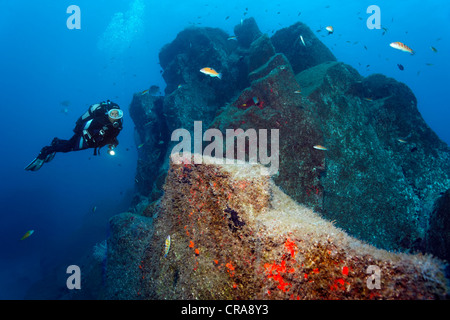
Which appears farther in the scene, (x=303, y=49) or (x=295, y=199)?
(x=303, y=49)

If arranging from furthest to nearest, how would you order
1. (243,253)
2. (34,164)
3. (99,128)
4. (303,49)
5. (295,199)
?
(303,49), (34,164), (99,128), (295,199), (243,253)

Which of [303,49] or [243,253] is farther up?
[303,49]

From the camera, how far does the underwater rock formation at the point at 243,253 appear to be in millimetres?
1586

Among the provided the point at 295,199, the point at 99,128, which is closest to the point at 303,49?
the point at 295,199

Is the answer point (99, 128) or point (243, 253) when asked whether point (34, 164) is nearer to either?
point (99, 128)

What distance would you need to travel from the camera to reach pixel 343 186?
5.97m

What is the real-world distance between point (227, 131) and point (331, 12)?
8670 centimetres

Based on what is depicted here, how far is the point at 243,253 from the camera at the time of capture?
8.18ft

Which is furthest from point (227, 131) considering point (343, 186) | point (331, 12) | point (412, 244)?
point (331, 12)

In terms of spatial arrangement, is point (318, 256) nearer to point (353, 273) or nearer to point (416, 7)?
point (353, 273)

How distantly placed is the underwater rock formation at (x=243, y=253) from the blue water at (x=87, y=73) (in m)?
22.5

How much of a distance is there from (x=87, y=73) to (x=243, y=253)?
123 m

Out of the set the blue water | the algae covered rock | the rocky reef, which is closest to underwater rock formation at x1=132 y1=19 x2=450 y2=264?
the rocky reef
